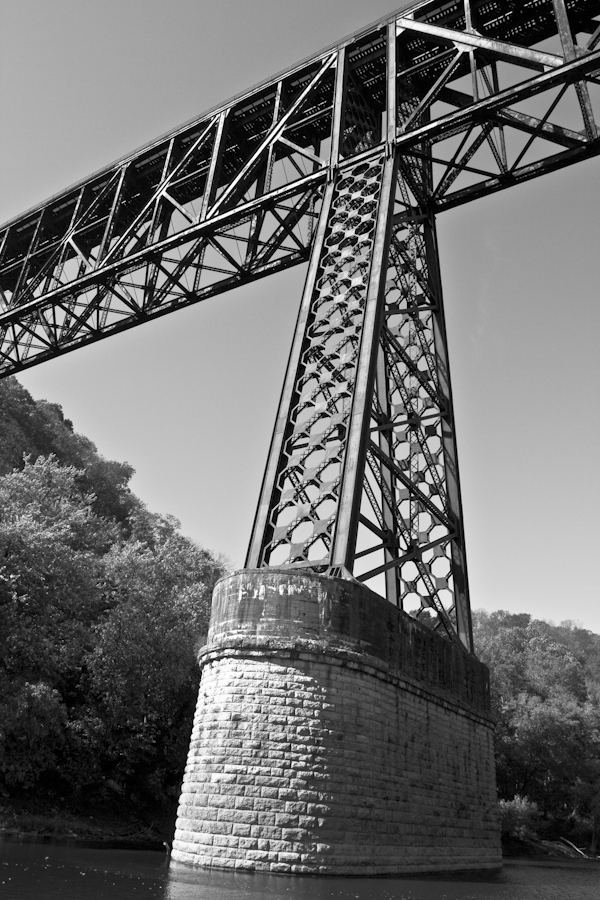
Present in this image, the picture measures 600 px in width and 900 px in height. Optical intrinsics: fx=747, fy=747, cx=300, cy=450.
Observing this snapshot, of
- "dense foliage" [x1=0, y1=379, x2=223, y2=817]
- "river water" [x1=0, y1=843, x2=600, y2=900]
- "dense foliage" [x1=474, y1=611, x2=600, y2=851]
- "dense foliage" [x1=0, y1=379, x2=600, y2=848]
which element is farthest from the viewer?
"dense foliage" [x1=474, y1=611, x2=600, y2=851]

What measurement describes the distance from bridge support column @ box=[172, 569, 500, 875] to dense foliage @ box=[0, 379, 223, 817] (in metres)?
10.9

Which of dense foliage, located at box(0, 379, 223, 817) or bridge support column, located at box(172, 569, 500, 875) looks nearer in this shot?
bridge support column, located at box(172, 569, 500, 875)

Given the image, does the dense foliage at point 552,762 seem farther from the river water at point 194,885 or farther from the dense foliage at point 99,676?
the river water at point 194,885

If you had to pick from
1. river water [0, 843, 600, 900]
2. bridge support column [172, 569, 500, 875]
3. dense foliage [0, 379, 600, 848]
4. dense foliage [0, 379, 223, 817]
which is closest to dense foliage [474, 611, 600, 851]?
dense foliage [0, 379, 600, 848]

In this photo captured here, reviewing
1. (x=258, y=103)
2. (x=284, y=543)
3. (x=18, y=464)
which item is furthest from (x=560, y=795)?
(x=18, y=464)

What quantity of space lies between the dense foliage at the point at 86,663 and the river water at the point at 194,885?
9.14 meters

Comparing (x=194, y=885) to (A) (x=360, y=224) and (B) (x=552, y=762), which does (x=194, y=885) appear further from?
(B) (x=552, y=762)

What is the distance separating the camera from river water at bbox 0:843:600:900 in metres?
7.64

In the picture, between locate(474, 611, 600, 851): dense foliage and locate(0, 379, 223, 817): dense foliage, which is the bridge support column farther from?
locate(474, 611, 600, 851): dense foliage

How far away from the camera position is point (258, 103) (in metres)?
20.2

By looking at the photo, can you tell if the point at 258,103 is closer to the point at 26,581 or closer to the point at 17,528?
the point at 17,528

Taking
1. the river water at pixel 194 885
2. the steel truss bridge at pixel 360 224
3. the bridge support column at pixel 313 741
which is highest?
the steel truss bridge at pixel 360 224

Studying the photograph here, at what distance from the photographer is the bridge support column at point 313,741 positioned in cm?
972

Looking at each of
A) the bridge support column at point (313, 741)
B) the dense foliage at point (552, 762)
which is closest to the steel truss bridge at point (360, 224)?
the bridge support column at point (313, 741)
